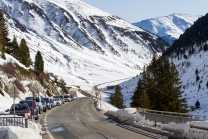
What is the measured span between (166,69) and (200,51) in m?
157

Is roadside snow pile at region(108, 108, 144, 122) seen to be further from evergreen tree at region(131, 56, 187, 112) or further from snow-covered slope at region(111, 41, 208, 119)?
snow-covered slope at region(111, 41, 208, 119)

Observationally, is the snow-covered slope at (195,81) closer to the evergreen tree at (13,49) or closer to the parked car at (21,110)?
the evergreen tree at (13,49)

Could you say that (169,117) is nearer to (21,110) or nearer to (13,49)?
(21,110)

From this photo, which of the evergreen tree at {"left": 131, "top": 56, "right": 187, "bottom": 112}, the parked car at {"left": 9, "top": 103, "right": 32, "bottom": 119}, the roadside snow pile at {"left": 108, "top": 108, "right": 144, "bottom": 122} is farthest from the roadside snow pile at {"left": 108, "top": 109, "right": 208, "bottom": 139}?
the evergreen tree at {"left": 131, "top": 56, "right": 187, "bottom": 112}

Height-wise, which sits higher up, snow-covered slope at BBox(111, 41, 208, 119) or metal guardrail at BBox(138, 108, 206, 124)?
snow-covered slope at BBox(111, 41, 208, 119)

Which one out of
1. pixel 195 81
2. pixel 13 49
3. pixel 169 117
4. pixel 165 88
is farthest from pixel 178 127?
pixel 195 81

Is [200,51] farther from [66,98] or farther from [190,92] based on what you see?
[66,98]

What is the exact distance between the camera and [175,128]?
56.4 ft

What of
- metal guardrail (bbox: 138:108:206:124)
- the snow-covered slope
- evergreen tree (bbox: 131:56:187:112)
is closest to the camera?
metal guardrail (bbox: 138:108:206:124)

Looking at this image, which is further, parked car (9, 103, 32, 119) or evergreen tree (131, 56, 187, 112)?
evergreen tree (131, 56, 187, 112)

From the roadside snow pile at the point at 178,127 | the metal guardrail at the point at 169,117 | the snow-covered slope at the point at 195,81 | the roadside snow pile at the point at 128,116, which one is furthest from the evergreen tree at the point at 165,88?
the snow-covered slope at the point at 195,81

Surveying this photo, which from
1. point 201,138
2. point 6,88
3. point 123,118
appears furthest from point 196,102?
point 201,138

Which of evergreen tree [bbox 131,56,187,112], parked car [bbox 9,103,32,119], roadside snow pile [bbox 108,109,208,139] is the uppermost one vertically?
evergreen tree [bbox 131,56,187,112]

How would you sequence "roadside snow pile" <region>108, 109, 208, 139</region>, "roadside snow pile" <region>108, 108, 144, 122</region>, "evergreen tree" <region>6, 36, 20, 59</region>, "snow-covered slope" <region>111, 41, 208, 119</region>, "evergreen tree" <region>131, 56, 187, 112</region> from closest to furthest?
"roadside snow pile" <region>108, 109, 208, 139</region> → "roadside snow pile" <region>108, 108, 144, 122</region> → "evergreen tree" <region>131, 56, 187, 112</region> → "evergreen tree" <region>6, 36, 20, 59</region> → "snow-covered slope" <region>111, 41, 208, 119</region>
